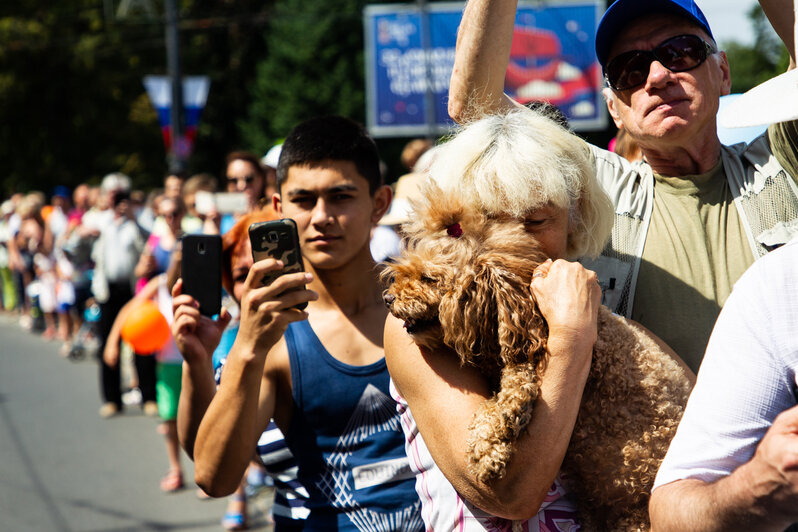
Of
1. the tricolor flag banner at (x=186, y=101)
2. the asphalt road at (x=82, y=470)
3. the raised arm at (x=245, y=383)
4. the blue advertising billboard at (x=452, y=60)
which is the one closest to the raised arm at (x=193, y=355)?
the raised arm at (x=245, y=383)

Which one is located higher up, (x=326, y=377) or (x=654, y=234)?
(x=654, y=234)

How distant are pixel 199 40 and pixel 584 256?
136 ft

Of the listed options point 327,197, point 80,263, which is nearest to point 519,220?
point 327,197

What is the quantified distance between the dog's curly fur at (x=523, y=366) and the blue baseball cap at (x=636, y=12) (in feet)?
2.65

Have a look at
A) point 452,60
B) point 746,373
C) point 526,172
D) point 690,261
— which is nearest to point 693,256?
point 690,261

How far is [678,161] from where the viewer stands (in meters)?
2.30

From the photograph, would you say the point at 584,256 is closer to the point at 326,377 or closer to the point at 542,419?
the point at 542,419

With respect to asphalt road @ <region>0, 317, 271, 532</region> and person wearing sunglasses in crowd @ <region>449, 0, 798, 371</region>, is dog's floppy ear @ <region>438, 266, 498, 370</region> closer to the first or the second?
person wearing sunglasses in crowd @ <region>449, 0, 798, 371</region>

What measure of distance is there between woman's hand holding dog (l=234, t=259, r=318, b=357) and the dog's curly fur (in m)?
0.46

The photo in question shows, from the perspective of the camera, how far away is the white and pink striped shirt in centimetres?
171

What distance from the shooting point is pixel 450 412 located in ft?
5.52

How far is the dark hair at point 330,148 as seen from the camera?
273cm

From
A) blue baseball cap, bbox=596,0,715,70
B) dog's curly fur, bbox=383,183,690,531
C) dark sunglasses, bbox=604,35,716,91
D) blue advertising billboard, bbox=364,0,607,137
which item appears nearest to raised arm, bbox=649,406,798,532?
dog's curly fur, bbox=383,183,690,531

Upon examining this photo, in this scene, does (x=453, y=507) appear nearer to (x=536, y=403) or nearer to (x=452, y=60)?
(x=536, y=403)
